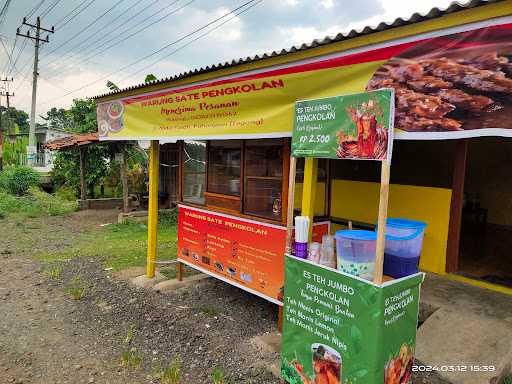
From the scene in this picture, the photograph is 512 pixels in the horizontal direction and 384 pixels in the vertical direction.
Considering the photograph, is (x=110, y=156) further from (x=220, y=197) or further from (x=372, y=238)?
(x=372, y=238)

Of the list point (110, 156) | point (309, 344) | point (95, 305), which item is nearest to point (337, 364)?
point (309, 344)

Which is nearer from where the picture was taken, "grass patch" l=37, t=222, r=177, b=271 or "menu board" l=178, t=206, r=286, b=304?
"menu board" l=178, t=206, r=286, b=304

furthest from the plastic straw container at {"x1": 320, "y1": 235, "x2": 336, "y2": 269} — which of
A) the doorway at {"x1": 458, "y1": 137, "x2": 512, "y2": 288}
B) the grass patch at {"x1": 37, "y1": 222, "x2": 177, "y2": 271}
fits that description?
the grass patch at {"x1": 37, "y1": 222, "x2": 177, "y2": 271}

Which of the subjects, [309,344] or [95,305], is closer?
[309,344]

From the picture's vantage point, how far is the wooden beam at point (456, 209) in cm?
491

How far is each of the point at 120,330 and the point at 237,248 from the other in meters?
1.74

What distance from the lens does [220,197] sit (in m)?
5.11

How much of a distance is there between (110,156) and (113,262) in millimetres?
8881

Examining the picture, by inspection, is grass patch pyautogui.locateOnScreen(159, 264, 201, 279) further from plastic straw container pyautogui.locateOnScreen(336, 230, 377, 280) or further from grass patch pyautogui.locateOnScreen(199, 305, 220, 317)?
plastic straw container pyautogui.locateOnScreen(336, 230, 377, 280)

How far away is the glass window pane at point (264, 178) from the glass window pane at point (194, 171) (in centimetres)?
104

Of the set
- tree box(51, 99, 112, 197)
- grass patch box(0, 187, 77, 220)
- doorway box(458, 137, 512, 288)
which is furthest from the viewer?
tree box(51, 99, 112, 197)

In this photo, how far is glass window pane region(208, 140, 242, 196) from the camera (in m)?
4.84

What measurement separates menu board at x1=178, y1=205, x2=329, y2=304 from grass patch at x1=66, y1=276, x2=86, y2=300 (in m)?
1.56

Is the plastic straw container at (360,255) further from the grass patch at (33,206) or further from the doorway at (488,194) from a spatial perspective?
the grass patch at (33,206)
